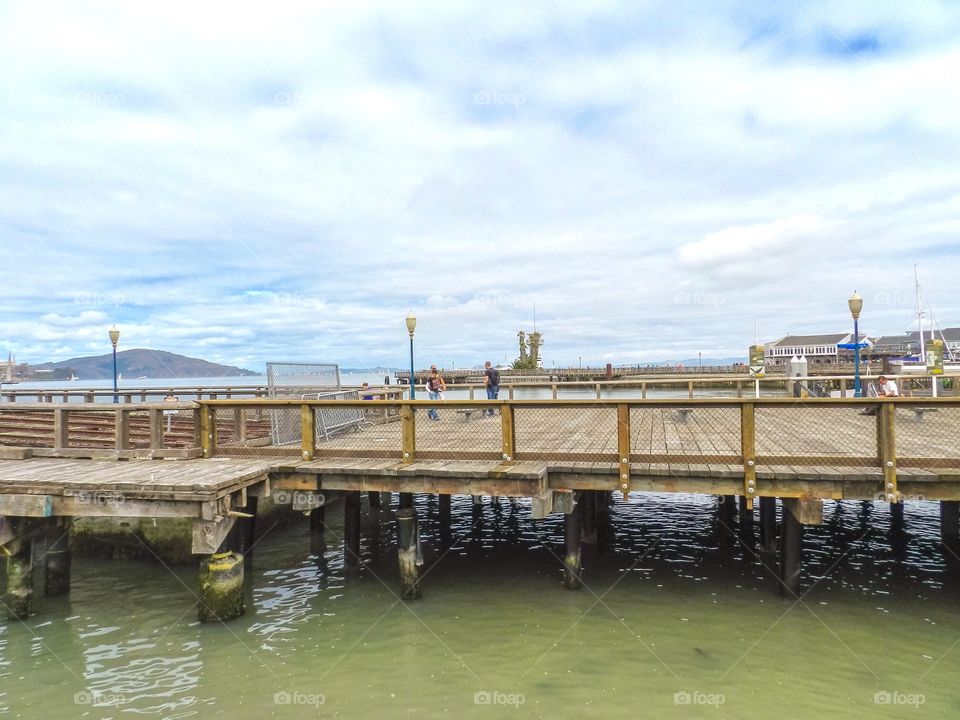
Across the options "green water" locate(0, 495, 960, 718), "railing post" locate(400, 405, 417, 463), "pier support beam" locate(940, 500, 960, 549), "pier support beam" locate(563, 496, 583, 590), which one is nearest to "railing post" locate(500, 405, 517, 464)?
"railing post" locate(400, 405, 417, 463)

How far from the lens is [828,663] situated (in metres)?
7.30

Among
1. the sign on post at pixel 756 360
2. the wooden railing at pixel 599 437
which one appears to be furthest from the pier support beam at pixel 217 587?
the sign on post at pixel 756 360

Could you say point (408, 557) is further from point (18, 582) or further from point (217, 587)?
point (18, 582)

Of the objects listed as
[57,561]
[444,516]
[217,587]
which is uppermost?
[57,561]

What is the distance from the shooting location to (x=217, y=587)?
858 centimetres

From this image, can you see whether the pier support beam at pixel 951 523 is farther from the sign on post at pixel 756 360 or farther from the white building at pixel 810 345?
the white building at pixel 810 345

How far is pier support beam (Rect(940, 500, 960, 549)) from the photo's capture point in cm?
1146

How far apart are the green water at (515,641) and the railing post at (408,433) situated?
8.24ft

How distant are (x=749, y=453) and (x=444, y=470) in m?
4.60

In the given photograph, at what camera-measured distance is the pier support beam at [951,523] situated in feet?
37.6

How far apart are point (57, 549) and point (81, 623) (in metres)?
1.52

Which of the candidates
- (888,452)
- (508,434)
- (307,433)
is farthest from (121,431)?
(888,452)

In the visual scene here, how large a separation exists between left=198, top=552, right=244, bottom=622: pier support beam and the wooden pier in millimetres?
31

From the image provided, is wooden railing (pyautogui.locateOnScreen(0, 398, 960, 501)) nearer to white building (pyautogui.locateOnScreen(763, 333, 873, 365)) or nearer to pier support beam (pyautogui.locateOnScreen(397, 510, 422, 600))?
pier support beam (pyautogui.locateOnScreen(397, 510, 422, 600))
